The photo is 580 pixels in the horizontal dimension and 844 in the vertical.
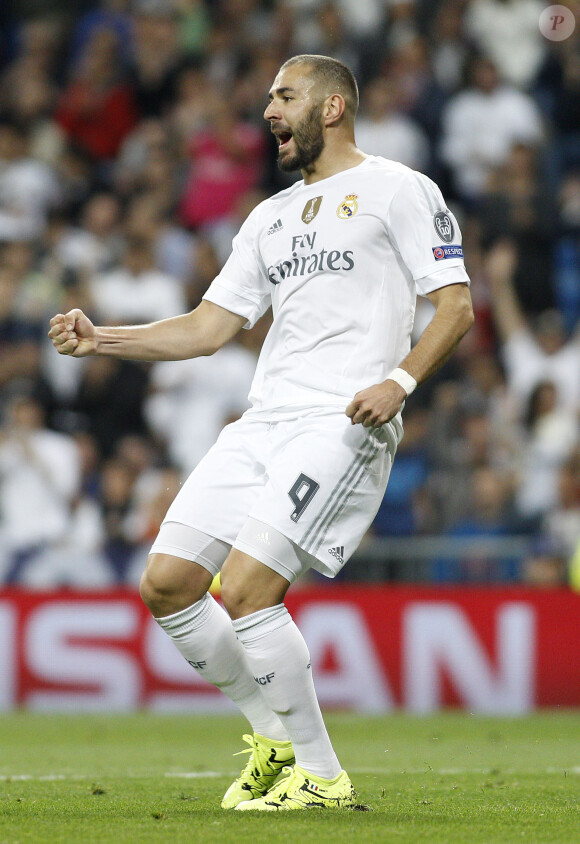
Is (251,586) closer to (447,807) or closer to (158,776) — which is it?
(447,807)

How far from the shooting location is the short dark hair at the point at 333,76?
4.98 meters

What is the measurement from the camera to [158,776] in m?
6.07

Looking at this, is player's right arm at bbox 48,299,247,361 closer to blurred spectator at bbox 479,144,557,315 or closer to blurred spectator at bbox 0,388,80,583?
blurred spectator at bbox 0,388,80,583

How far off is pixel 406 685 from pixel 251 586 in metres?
5.82

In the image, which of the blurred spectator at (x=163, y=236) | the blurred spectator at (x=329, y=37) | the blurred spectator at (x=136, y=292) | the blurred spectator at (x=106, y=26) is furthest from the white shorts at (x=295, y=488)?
the blurred spectator at (x=106, y=26)

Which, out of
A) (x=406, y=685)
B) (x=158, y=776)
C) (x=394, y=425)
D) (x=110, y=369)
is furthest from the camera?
(x=110, y=369)

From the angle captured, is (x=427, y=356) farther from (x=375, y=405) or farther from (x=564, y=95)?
(x=564, y=95)

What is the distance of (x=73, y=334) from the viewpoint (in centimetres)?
494

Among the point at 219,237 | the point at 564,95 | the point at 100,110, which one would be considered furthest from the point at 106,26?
the point at 564,95

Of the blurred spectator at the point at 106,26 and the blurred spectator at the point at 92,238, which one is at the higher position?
the blurred spectator at the point at 106,26

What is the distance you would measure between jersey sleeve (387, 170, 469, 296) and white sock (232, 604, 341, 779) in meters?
1.19

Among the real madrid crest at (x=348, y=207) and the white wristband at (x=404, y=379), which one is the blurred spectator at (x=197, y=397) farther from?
the white wristband at (x=404, y=379)

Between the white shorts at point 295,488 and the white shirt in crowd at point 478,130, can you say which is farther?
the white shirt in crowd at point 478,130

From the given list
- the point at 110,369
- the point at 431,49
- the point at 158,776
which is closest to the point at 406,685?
the point at 110,369
